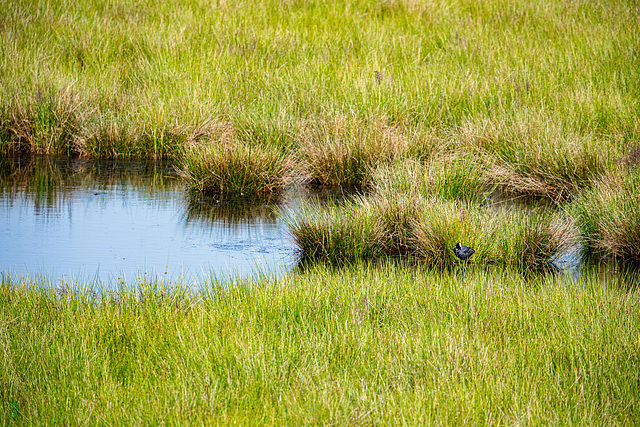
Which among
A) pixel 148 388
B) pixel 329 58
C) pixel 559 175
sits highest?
pixel 329 58

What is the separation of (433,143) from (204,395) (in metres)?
6.30

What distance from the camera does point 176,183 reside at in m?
8.94

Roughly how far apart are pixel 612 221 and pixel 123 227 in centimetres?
442

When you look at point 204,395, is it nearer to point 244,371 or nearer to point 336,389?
point 244,371

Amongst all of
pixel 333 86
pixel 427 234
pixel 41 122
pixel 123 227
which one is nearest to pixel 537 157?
pixel 427 234

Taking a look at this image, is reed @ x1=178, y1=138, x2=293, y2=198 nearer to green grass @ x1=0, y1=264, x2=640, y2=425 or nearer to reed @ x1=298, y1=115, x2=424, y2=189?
reed @ x1=298, y1=115, x2=424, y2=189

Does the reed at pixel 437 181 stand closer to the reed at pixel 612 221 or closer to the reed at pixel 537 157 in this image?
the reed at pixel 537 157

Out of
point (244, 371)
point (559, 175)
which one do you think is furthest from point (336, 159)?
point (244, 371)

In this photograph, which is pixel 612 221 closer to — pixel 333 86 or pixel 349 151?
pixel 349 151

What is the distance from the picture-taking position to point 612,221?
6539 mm

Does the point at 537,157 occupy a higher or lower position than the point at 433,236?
higher

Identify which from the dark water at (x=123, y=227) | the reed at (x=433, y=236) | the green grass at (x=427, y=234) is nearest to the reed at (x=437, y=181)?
the green grass at (x=427, y=234)

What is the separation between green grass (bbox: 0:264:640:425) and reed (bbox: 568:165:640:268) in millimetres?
1528

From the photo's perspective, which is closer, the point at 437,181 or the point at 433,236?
the point at 433,236
